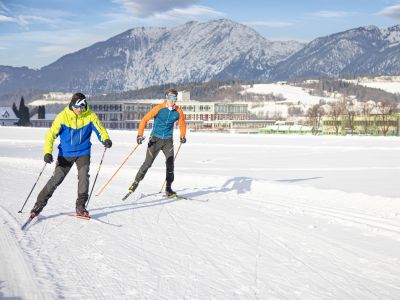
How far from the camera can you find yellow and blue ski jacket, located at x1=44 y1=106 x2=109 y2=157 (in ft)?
25.9

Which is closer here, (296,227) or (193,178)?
(296,227)

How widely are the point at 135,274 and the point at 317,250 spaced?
8.35 feet

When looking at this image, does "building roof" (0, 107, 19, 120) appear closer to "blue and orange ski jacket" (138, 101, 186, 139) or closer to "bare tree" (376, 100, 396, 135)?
"bare tree" (376, 100, 396, 135)

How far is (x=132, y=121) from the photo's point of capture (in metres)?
131

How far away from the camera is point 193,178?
605 inches

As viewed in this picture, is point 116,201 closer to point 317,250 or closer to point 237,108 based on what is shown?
point 317,250

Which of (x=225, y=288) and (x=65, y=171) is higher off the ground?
(x=65, y=171)

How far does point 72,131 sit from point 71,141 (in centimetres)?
17

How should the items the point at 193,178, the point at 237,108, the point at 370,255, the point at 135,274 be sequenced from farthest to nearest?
the point at 237,108, the point at 193,178, the point at 370,255, the point at 135,274

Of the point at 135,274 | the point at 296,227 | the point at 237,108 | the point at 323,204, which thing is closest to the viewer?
the point at 135,274

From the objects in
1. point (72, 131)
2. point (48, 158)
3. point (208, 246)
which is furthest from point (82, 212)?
point (208, 246)

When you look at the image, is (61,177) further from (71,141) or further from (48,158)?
(71,141)

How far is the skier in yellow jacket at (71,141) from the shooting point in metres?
7.88

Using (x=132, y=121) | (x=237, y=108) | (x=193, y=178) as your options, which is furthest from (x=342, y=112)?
(x=193, y=178)
